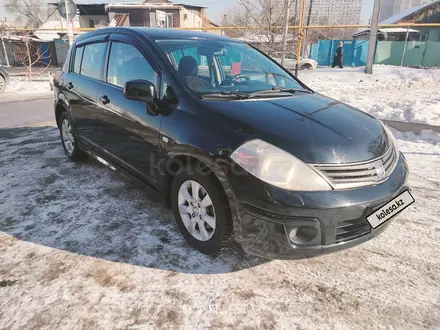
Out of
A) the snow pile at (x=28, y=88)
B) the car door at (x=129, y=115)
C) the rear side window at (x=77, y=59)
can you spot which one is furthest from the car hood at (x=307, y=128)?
the snow pile at (x=28, y=88)

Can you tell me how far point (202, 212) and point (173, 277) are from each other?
1.66 feet

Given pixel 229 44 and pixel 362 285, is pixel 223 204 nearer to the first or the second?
pixel 362 285

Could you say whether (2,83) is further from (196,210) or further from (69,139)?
(196,210)

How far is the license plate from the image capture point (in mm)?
2195

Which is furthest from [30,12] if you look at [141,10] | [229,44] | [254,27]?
[229,44]

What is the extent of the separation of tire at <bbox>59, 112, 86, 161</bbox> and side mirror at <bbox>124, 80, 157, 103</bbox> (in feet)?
6.74

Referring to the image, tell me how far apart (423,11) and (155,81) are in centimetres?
4220

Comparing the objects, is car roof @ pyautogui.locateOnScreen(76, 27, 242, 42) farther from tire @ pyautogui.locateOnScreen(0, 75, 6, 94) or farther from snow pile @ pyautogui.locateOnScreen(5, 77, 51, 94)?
snow pile @ pyautogui.locateOnScreen(5, 77, 51, 94)

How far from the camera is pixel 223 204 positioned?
2.30 m

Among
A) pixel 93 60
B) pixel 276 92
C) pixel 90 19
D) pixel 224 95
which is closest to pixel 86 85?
pixel 93 60

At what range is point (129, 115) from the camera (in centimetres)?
307

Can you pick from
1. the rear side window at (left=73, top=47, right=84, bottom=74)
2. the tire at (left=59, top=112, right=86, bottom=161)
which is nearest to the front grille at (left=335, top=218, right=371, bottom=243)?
the tire at (left=59, top=112, right=86, bottom=161)

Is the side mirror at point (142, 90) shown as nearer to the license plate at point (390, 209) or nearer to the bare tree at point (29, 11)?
the license plate at point (390, 209)

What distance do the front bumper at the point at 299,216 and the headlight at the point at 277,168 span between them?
1.8 inches
